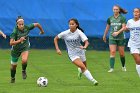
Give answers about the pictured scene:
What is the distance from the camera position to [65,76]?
18.8 meters

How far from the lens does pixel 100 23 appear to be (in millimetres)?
28609

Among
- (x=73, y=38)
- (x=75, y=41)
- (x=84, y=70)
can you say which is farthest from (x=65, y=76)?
(x=84, y=70)

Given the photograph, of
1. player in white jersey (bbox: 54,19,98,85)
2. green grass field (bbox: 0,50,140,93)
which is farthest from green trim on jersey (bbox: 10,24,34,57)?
player in white jersey (bbox: 54,19,98,85)

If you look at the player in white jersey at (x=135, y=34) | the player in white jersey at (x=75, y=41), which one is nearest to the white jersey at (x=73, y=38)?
the player in white jersey at (x=75, y=41)

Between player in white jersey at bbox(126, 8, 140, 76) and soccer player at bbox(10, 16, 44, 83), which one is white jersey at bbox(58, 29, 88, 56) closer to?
soccer player at bbox(10, 16, 44, 83)

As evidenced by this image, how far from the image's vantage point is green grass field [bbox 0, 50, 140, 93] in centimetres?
1528

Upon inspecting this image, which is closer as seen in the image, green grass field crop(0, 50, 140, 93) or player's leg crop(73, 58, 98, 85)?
green grass field crop(0, 50, 140, 93)

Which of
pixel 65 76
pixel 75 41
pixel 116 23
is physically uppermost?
pixel 116 23

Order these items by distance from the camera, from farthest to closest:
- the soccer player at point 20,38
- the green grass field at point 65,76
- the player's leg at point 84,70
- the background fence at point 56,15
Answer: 1. the background fence at point 56,15
2. the soccer player at point 20,38
3. the player's leg at point 84,70
4. the green grass field at point 65,76

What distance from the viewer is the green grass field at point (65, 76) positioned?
1528 cm

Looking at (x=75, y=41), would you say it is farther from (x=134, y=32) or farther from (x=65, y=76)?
(x=65, y=76)

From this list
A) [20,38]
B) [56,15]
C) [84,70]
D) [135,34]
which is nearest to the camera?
[84,70]

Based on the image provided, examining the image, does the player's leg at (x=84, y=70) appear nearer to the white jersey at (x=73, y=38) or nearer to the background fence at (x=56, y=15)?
the white jersey at (x=73, y=38)

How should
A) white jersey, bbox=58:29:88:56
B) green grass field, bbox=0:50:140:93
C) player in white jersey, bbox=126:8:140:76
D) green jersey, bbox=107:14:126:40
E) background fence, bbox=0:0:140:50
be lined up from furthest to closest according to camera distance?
background fence, bbox=0:0:140:50 → green jersey, bbox=107:14:126:40 → player in white jersey, bbox=126:8:140:76 → white jersey, bbox=58:29:88:56 → green grass field, bbox=0:50:140:93
